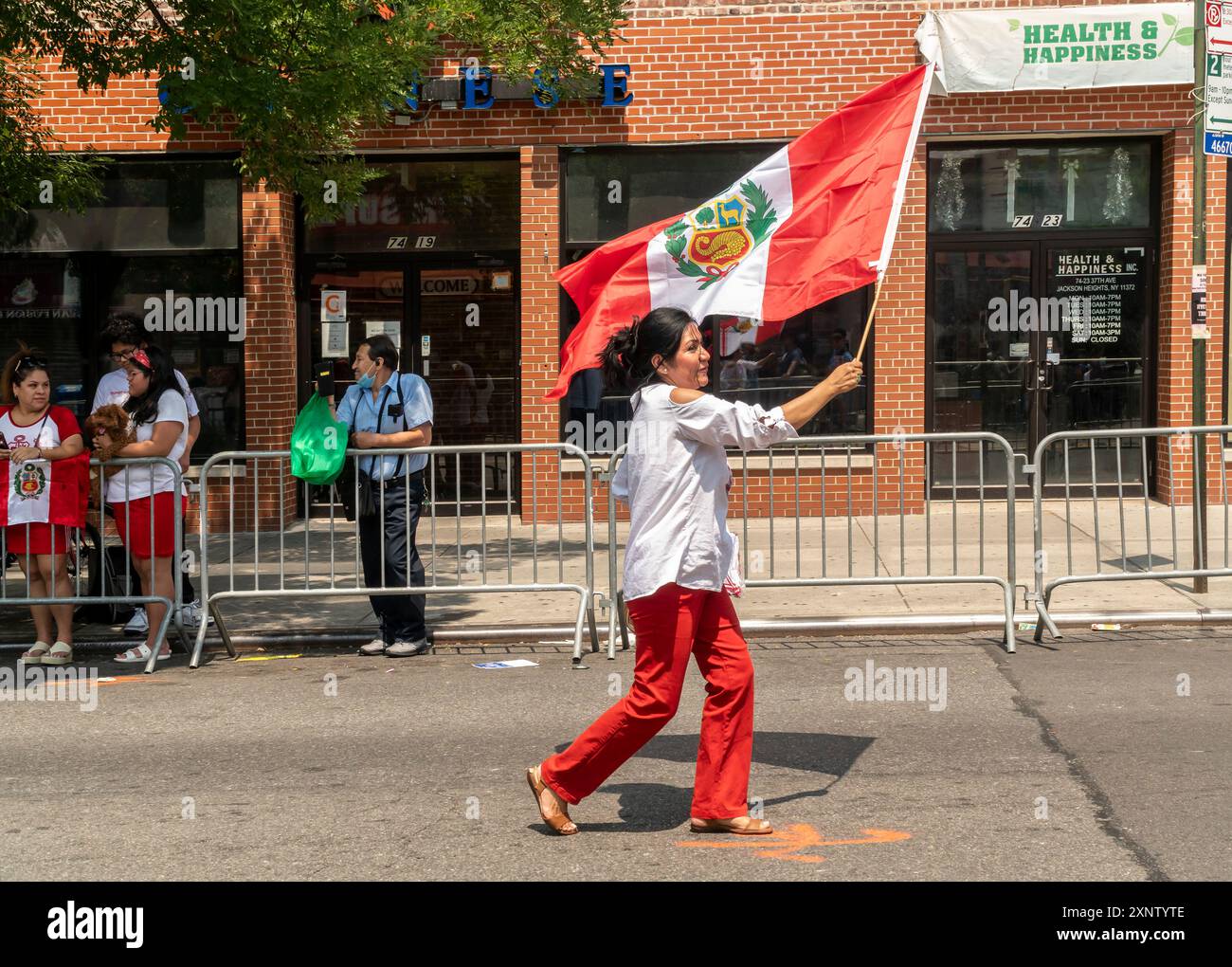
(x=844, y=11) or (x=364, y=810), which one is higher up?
(x=844, y=11)

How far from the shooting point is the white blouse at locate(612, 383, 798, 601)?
224 inches

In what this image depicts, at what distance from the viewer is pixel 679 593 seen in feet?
18.8

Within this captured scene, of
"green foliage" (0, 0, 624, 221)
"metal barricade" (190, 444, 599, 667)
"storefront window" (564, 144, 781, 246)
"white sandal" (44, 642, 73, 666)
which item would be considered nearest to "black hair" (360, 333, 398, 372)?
"metal barricade" (190, 444, 599, 667)

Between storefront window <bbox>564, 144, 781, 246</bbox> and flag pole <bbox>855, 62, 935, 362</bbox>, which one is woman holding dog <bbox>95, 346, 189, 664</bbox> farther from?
storefront window <bbox>564, 144, 781, 246</bbox>

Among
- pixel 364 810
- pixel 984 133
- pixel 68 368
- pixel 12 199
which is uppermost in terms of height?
pixel 984 133

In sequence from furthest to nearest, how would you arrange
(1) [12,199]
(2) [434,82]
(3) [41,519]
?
1. (2) [434,82]
2. (1) [12,199]
3. (3) [41,519]

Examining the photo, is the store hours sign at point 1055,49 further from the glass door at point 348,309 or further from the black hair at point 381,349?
the black hair at point 381,349

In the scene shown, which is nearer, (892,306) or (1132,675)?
(1132,675)

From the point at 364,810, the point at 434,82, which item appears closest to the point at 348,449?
the point at 364,810

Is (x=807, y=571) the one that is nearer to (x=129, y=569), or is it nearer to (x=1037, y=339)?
(x=129, y=569)

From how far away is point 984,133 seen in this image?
48.6 ft

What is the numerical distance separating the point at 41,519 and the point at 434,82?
669 centimetres

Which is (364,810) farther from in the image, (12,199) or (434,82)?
(434,82)

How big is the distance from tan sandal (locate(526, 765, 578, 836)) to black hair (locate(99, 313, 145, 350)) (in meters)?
4.91
